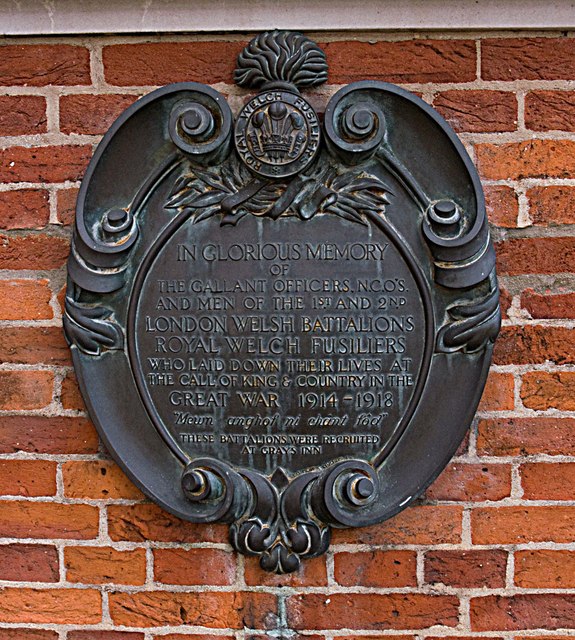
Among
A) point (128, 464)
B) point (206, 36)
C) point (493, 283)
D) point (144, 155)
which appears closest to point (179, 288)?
point (144, 155)

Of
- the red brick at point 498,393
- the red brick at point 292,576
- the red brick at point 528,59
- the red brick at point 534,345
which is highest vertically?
the red brick at point 528,59

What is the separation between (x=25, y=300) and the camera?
1.52 meters

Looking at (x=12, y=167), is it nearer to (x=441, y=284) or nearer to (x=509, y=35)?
A: (x=441, y=284)

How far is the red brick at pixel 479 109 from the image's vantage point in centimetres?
145

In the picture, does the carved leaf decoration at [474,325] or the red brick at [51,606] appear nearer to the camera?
the carved leaf decoration at [474,325]

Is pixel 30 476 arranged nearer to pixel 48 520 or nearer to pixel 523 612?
pixel 48 520

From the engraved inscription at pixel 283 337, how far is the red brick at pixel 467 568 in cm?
30

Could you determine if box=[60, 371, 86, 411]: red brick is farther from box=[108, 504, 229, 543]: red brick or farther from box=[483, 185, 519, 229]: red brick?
box=[483, 185, 519, 229]: red brick

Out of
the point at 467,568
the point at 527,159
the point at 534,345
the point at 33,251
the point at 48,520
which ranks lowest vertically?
the point at 467,568

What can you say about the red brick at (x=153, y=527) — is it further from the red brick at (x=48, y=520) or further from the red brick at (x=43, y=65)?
the red brick at (x=43, y=65)

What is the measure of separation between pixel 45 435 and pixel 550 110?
1327 millimetres

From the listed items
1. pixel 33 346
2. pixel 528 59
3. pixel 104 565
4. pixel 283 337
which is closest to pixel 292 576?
pixel 104 565

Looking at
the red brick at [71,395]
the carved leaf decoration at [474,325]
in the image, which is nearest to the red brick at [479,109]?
the carved leaf decoration at [474,325]

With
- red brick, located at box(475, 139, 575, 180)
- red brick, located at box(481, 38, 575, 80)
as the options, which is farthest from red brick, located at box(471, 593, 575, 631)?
red brick, located at box(481, 38, 575, 80)
